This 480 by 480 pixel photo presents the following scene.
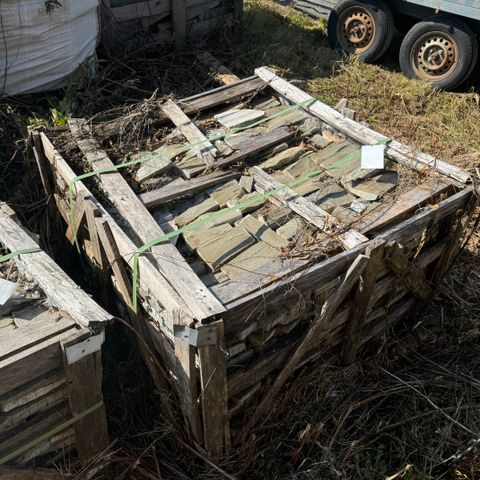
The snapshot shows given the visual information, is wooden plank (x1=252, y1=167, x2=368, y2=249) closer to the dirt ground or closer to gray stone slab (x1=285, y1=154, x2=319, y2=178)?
gray stone slab (x1=285, y1=154, x2=319, y2=178)

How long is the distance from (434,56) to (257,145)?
18.0 ft

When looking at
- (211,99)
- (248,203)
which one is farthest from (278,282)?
(211,99)

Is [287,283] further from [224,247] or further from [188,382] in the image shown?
[188,382]

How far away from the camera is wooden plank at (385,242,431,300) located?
11.7ft

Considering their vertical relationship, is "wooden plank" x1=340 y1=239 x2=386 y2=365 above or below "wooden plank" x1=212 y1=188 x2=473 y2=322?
below

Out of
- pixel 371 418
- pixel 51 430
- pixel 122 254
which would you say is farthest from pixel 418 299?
pixel 51 430

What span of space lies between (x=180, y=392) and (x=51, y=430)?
0.77m

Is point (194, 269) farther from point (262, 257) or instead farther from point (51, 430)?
point (51, 430)

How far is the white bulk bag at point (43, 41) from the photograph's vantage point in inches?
239

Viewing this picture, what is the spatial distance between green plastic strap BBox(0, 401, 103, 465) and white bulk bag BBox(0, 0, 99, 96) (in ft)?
15.2

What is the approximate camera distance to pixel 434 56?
8.47m

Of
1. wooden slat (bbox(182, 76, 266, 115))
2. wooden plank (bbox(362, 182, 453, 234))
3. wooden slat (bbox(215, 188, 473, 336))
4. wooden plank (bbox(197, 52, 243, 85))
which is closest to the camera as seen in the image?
wooden slat (bbox(215, 188, 473, 336))

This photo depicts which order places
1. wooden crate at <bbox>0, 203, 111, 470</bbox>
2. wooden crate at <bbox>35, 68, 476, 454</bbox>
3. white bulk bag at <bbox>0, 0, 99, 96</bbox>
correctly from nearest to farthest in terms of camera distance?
wooden crate at <bbox>0, 203, 111, 470</bbox>
wooden crate at <bbox>35, 68, 476, 454</bbox>
white bulk bag at <bbox>0, 0, 99, 96</bbox>

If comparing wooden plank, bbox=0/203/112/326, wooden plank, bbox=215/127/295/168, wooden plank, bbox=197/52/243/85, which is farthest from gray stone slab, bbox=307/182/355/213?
wooden plank, bbox=197/52/243/85
